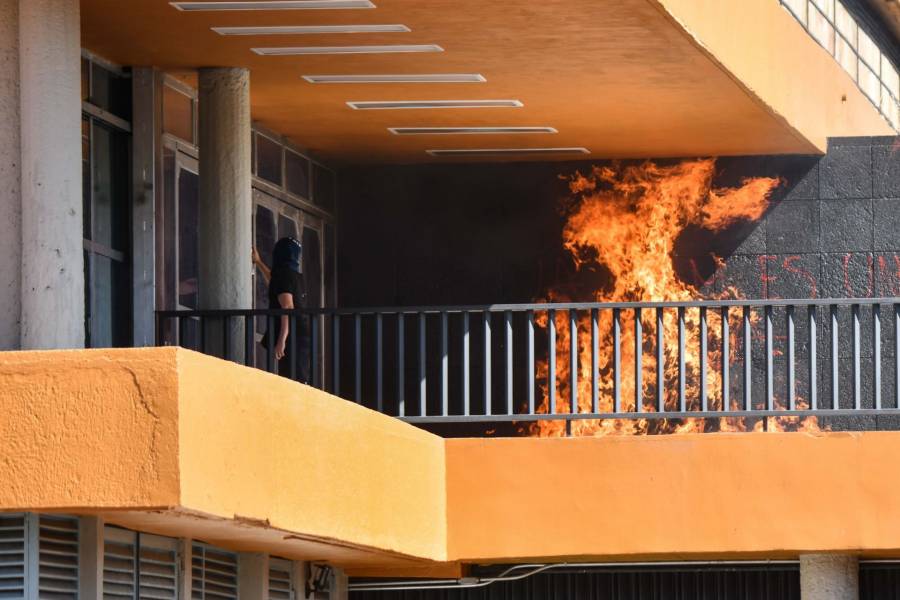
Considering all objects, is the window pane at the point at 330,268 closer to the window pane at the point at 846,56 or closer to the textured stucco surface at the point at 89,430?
the window pane at the point at 846,56

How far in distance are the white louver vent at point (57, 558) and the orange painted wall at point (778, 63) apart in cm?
455

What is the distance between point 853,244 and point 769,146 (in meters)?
1.02

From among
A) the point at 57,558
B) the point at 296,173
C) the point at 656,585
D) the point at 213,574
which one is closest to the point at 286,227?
the point at 296,173

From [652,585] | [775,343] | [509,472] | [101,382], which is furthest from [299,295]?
[101,382]

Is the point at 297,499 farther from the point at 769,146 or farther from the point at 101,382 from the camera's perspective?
the point at 769,146

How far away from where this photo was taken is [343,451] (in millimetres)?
9594

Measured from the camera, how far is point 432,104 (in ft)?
45.9

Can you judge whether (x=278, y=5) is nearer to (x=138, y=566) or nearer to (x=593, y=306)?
(x=593, y=306)

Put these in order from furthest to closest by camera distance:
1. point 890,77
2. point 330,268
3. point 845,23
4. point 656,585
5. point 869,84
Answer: point 890,77 → point 869,84 → point 845,23 → point 330,268 → point 656,585

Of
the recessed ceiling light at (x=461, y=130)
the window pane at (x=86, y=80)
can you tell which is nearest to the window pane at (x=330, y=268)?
the recessed ceiling light at (x=461, y=130)

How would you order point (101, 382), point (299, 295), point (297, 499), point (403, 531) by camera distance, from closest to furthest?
point (101, 382) < point (297, 499) < point (403, 531) < point (299, 295)

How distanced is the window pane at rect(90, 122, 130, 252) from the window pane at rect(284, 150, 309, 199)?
109 inches

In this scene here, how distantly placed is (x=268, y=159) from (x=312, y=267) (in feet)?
4.48

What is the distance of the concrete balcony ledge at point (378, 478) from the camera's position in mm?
7586
